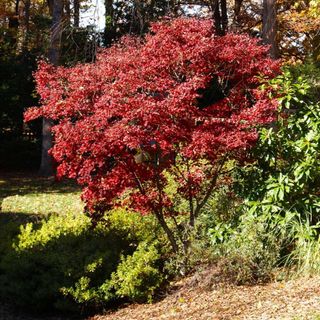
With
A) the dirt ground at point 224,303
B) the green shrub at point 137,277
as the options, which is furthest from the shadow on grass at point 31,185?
the dirt ground at point 224,303

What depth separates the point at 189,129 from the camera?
5.77 metres

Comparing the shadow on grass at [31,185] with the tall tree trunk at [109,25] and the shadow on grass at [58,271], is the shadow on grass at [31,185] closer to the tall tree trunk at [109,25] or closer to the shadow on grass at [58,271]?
the tall tree trunk at [109,25]

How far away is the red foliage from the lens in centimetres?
551


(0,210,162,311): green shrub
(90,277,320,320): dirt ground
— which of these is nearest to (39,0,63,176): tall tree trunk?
(0,210,162,311): green shrub

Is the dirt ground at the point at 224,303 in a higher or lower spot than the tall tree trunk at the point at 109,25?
lower

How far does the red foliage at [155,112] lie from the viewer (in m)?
5.51

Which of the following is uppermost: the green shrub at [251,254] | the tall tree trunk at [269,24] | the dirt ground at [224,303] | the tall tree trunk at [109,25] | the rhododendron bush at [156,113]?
the tall tree trunk at [109,25]

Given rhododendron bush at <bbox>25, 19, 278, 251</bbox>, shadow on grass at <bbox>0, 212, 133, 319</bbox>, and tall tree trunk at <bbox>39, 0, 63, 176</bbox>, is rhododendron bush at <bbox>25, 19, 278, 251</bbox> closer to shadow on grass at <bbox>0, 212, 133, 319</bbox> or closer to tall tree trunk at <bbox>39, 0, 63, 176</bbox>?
shadow on grass at <bbox>0, 212, 133, 319</bbox>

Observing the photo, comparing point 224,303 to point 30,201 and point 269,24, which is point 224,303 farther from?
point 269,24

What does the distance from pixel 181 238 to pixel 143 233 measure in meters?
0.61

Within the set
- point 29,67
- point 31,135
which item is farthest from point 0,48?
point 31,135

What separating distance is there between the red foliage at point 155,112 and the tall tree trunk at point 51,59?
7.83 metres

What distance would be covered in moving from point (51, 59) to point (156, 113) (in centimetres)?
1012

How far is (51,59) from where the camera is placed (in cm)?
1456
